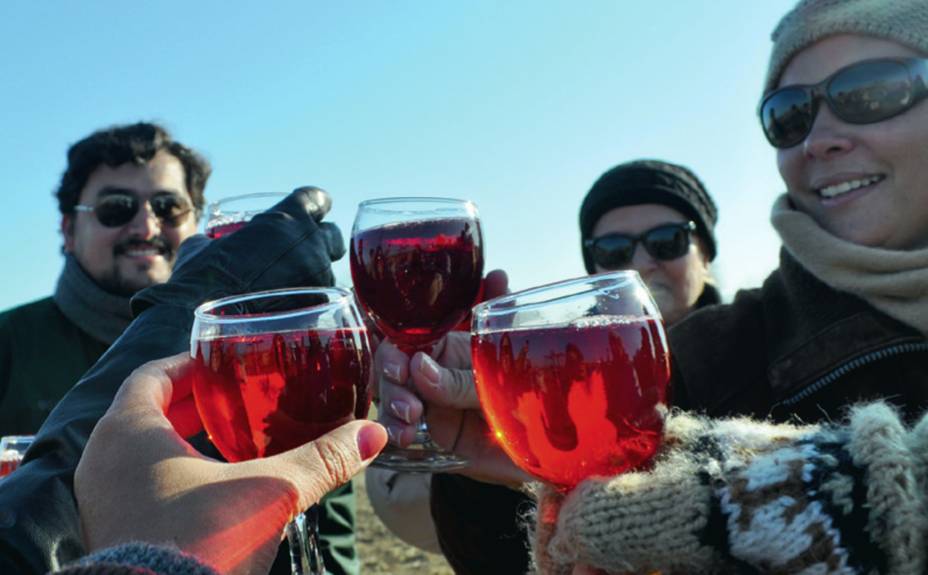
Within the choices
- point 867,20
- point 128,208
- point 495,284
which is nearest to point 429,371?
point 495,284

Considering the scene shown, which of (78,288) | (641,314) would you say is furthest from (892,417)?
(78,288)

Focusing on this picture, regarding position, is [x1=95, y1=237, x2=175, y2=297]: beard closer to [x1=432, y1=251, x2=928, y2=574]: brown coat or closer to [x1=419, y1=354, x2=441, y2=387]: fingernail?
[x1=432, y1=251, x2=928, y2=574]: brown coat

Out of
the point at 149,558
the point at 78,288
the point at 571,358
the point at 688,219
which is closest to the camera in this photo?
the point at 149,558

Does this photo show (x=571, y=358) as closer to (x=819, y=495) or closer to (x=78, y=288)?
(x=819, y=495)

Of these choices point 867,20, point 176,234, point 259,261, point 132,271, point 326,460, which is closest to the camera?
point 326,460

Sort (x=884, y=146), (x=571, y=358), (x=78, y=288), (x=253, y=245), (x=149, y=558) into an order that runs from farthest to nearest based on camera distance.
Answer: (x=78, y=288) → (x=884, y=146) → (x=253, y=245) → (x=571, y=358) → (x=149, y=558)

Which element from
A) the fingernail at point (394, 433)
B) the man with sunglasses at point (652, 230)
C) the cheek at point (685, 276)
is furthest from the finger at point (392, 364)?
the cheek at point (685, 276)

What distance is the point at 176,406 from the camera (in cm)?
182

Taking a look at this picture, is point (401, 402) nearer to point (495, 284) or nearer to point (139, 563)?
A: point (495, 284)

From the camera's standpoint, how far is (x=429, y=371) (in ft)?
6.82

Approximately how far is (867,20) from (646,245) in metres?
2.11

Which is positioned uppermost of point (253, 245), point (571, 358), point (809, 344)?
point (253, 245)

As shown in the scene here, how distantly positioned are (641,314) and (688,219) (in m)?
3.78

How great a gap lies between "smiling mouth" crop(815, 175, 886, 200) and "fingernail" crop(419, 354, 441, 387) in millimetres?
1971
